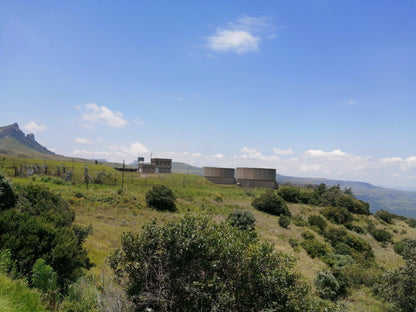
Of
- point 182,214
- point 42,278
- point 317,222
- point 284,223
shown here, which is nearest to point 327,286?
point 284,223

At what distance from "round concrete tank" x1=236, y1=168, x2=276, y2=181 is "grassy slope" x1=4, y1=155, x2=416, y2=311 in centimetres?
1313

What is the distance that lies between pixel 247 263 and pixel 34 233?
28.8 ft

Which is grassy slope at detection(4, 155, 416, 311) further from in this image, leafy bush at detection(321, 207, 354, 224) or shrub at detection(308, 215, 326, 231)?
shrub at detection(308, 215, 326, 231)

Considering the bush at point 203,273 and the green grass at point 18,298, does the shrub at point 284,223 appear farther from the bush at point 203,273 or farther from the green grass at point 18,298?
the green grass at point 18,298

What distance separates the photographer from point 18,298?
258 inches

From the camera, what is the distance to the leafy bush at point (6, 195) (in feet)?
47.7

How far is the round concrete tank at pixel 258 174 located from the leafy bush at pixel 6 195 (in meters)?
48.8

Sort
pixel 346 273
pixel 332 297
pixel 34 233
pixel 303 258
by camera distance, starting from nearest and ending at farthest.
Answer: pixel 34 233, pixel 332 297, pixel 346 273, pixel 303 258

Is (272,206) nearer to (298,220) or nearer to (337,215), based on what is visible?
(298,220)

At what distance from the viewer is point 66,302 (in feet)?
25.8

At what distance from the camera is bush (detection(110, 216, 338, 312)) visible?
745cm

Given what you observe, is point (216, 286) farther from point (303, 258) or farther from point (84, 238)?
point (303, 258)

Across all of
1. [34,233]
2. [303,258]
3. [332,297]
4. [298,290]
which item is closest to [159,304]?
[298,290]

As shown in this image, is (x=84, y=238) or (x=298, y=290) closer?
(x=298, y=290)
